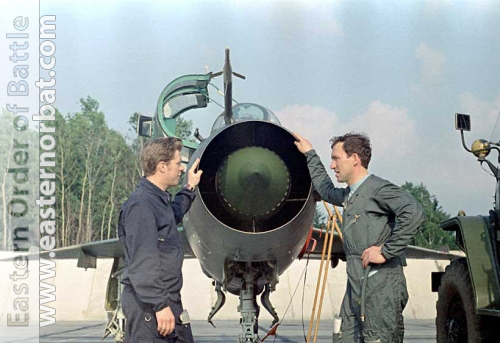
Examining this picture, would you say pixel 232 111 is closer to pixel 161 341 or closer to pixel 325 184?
pixel 325 184

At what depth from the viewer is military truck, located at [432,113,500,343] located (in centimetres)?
485

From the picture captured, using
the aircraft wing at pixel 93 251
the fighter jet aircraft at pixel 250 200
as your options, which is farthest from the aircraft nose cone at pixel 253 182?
the aircraft wing at pixel 93 251

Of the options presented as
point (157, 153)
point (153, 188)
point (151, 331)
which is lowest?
point (151, 331)

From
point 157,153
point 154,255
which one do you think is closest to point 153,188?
point 157,153

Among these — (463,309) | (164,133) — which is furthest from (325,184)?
(164,133)

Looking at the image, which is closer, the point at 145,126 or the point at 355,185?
the point at 355,185

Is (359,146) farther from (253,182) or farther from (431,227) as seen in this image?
(431,227)

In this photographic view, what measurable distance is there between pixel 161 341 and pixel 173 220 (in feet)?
2.06

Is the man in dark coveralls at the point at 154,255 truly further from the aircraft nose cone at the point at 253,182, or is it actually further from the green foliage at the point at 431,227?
the green foliage at the point at 431,227

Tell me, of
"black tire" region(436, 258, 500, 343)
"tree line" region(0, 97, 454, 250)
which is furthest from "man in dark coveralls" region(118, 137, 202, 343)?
"tree line" region(0, 97, 454, 250)

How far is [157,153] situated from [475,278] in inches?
109

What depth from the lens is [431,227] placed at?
3653 cm

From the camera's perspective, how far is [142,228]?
3250 millimetres

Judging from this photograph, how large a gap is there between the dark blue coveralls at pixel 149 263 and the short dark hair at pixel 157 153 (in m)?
0.08
